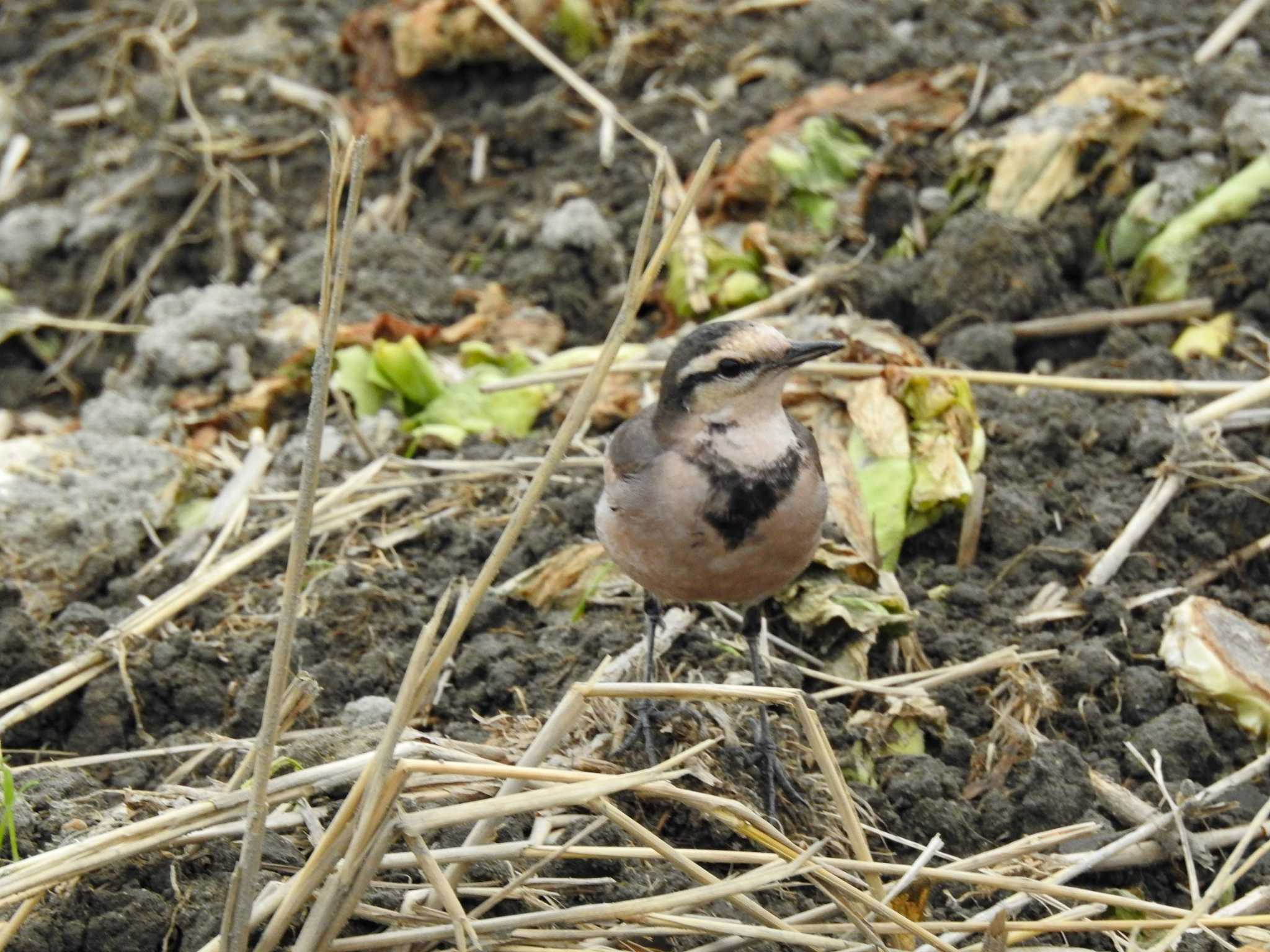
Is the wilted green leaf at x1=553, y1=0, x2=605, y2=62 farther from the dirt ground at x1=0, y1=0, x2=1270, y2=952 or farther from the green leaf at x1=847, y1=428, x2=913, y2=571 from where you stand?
the green leaf at x1=847, y1=428, x2=913, y2=571

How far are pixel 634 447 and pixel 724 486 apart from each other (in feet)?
1.10

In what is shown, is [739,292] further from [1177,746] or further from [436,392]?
[1177,746]

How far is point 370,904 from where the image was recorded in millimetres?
3496

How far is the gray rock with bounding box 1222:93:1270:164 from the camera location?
245 inches

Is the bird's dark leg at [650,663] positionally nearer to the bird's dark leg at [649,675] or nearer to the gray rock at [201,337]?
the bird's dark leg at [649,675]

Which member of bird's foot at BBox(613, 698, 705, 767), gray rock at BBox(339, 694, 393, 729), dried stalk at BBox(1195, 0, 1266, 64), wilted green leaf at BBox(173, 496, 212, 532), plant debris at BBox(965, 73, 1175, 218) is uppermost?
dried stalk at BBox(1195, 0, 1266, 64)

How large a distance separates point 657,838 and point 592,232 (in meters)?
3.83

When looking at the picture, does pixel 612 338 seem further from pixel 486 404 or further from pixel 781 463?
pixel 486 404

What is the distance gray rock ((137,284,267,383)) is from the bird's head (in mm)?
2897

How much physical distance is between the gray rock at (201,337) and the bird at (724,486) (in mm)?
2802

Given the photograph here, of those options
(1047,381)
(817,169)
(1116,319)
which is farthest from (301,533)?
(817,169)

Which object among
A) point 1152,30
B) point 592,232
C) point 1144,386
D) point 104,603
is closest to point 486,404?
point 592,232

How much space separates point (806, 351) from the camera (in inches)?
163

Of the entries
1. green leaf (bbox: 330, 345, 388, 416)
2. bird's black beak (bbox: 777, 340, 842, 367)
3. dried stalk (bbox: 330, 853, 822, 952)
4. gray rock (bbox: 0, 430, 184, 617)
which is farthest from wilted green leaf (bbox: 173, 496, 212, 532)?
dried stalk (bbox: 330, 853, 822, 952)
